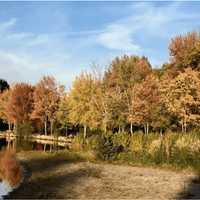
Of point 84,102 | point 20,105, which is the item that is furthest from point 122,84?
point 20,105

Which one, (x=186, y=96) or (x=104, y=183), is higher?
(x=186, y=96)

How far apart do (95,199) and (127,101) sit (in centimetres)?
4242

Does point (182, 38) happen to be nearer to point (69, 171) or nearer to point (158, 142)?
point (158, 142)

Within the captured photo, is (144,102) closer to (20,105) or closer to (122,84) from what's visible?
(122,84)

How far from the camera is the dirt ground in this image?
17.7 meters

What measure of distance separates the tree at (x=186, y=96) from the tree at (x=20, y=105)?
36965 mm

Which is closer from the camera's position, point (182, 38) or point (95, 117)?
point (95, 117)

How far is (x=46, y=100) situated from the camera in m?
73.8

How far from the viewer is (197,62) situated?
50.1 metres

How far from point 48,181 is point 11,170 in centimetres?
711

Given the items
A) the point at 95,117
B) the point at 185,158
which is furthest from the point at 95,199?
the point at 95,117

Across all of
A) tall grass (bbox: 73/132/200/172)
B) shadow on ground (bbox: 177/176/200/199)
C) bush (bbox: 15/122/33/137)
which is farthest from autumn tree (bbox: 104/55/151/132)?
shadow on ground (bbox: 177/176/200/199)

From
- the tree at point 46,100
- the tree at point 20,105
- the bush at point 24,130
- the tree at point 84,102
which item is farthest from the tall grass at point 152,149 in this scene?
the tree at point 20,105

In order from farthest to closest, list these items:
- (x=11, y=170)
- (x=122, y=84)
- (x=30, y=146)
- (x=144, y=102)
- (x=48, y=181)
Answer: (x=122, y=84) → (x=144, y=102) → (x=30, y=146) → (x=11, y=170) → (x=48, y=181)
